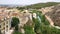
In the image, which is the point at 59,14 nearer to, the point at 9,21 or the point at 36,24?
the point at 36,24

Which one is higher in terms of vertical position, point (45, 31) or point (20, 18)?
point (20, 18)

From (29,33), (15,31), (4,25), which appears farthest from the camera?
(29,33)

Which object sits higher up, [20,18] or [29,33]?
[20,18]

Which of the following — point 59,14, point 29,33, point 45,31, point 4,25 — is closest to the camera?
point 4,25

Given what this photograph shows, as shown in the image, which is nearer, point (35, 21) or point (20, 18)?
point (20, 18)

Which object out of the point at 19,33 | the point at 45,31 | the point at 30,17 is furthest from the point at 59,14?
the point at 19,33

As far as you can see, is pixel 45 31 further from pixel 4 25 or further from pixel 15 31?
pixel 4 25

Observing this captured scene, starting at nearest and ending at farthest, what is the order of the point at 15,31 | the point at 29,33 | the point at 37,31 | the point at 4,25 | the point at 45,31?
1. the point at 4,25
2. the point at 15,31
3. the point at 29,33
4. the point at 37,31
5. the point at 45,31

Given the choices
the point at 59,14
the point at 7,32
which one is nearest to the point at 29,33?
the point at 7,32

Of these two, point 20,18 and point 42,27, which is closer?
point 20,18
